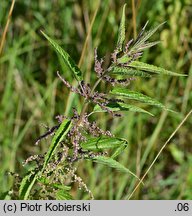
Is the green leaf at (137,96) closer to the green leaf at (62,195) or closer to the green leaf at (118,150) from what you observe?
the green leaf at (118,150)

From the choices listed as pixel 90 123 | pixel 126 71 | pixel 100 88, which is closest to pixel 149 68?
pixel 126 71

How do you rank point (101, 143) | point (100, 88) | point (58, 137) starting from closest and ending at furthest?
1. point (58, 137)
2. point (101, 143)
3. point (100, 88)

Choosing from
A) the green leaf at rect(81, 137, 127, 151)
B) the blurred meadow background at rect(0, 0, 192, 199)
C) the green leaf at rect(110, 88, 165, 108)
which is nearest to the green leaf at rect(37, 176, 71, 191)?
the green leaf at rect(81, 137, 127, 151)

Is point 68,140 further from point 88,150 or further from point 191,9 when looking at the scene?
point 191,9

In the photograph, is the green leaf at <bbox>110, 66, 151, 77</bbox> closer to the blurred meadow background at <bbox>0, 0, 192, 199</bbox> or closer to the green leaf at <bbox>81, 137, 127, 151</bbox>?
the green leaf at <bbox>81, 137, 127, 151</bbox>

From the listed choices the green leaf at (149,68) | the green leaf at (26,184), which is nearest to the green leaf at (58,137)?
the green leaf at (26,184)

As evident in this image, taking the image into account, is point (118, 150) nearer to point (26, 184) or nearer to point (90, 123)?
point (90, 123)

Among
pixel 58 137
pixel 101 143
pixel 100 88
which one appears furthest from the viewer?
pixel 100 88
